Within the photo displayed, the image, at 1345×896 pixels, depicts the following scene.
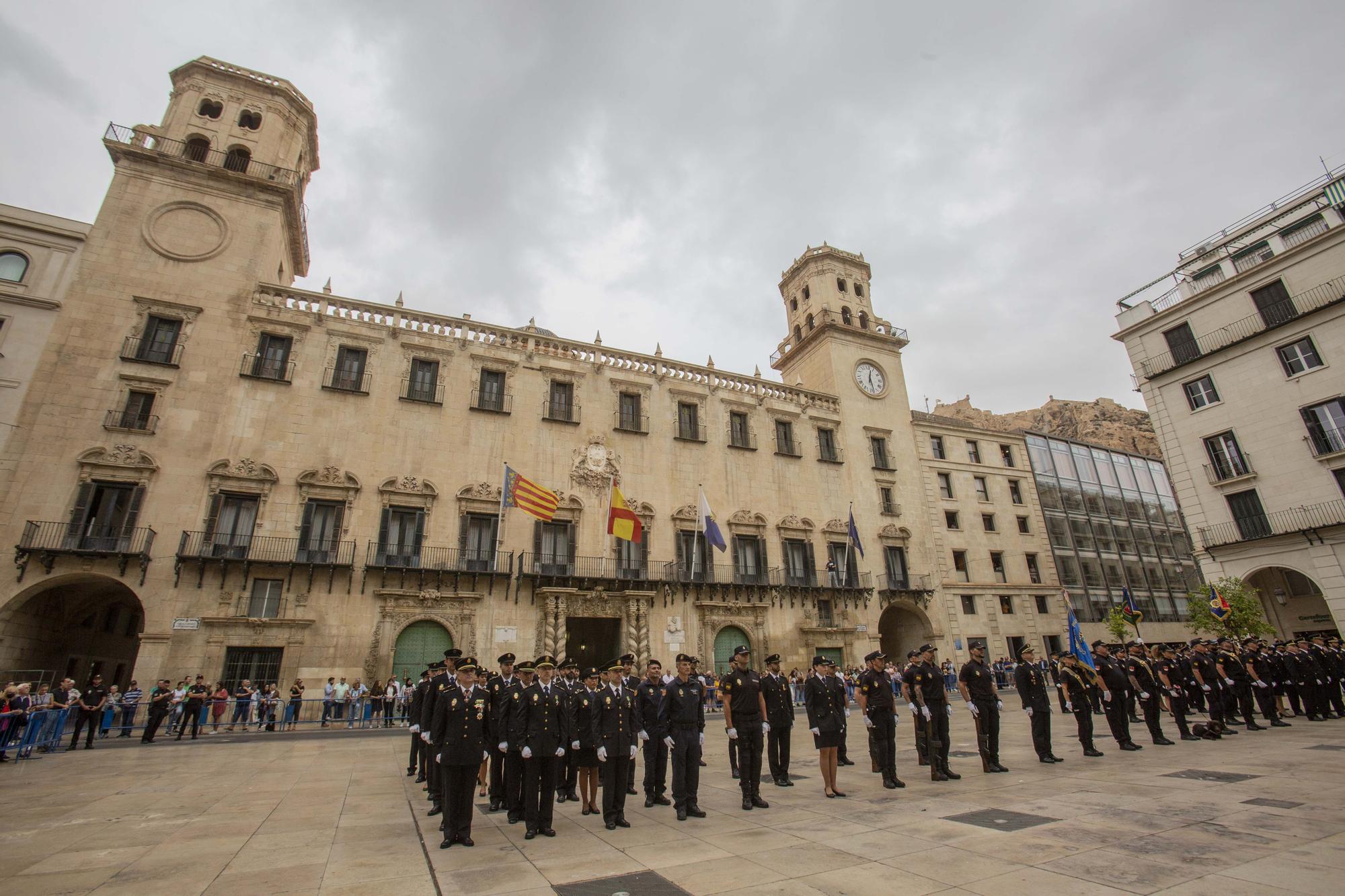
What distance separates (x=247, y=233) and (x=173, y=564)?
14308 millimetres

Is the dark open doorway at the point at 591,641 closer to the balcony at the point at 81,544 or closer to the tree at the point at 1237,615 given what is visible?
the balcony at the point at 81,544

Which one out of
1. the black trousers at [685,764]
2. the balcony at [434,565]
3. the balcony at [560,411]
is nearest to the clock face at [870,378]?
the balcony at [560,411]

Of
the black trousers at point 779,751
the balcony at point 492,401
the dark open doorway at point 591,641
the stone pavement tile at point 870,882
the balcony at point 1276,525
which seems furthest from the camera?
the dark open doorway at point 591,641

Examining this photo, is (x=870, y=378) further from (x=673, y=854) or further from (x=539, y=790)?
(x=673, y=854)

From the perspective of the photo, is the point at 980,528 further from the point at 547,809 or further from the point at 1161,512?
the point at 547,809

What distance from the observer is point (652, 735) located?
9156 mm

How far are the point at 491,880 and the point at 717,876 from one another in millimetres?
1988

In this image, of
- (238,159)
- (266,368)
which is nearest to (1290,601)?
(266,368)

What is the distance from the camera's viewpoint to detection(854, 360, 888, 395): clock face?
3775cm

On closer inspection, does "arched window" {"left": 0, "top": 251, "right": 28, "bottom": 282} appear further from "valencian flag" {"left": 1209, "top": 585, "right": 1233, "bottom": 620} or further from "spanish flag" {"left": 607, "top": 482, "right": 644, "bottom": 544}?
"valencian flag" {"left": 1209, "top": 585, "right": 1233, "bottom": 620}

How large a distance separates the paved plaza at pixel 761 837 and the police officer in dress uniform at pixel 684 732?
1.03ft

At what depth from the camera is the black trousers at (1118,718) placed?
11633 mm

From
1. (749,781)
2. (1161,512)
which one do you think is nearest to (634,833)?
(749,781)

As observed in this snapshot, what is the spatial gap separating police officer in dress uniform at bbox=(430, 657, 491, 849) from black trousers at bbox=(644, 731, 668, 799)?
241cm
